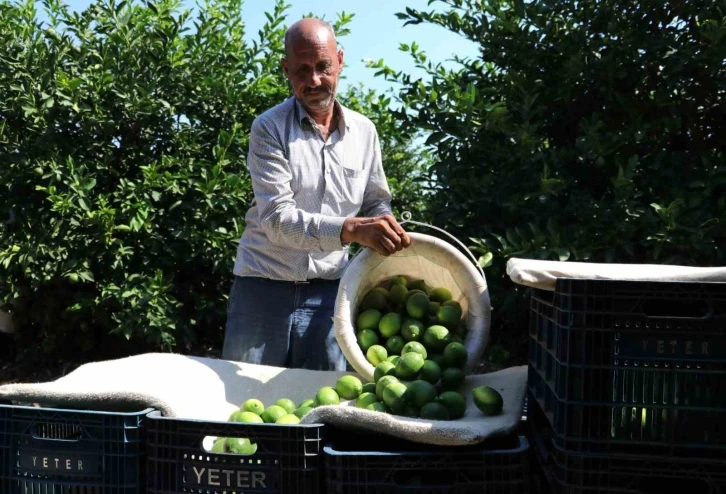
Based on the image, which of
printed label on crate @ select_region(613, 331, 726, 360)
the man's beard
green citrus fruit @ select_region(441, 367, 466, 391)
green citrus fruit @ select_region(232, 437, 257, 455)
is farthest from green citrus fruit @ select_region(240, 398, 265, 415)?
the man's beard

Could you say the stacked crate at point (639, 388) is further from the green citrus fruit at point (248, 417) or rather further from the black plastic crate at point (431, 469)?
the green citrus fruit at point (248, 417)

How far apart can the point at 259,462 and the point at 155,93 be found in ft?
11.6

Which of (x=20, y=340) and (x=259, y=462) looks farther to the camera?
(x=20, y=340)

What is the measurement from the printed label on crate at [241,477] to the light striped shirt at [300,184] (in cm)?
92

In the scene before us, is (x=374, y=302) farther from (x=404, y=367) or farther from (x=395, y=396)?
(x=395, y=396)

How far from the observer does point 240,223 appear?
4746 millimetres

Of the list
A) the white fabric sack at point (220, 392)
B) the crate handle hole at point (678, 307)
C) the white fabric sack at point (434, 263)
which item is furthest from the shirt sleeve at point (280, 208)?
the crate handle hole at point (678, 307)

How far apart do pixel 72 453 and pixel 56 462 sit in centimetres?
6

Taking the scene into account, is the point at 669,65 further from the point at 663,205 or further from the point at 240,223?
the point at 240,223

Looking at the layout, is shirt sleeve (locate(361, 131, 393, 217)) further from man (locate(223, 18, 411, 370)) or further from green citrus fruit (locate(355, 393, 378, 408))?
green citrus fruit (locate(355, 393, 378, 408))

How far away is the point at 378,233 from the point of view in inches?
103

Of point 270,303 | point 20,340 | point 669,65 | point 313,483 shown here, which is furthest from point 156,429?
point 20,340

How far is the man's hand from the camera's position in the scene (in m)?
2.61

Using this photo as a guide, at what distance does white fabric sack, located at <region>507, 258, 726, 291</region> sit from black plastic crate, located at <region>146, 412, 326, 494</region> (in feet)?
2.14
